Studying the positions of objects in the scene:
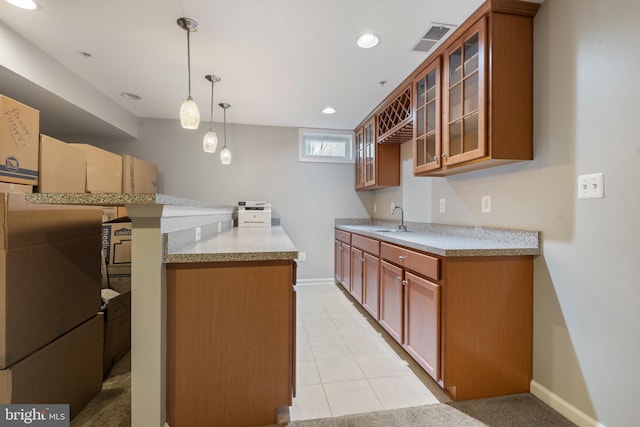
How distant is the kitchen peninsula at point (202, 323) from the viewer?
45.1 inches

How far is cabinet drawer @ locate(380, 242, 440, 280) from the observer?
5.30 feet

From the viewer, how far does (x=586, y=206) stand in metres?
1.37

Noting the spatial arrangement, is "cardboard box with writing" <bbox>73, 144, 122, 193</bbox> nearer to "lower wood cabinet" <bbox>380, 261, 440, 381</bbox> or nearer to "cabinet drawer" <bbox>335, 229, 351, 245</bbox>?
"cabinet drawer" <bbox>335, 229, 351, 245</bbox>

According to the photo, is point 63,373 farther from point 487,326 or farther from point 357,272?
point 357,272

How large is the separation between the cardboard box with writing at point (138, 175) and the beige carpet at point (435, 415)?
239 cm

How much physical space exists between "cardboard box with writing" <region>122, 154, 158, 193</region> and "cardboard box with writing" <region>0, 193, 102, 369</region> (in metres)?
1.89

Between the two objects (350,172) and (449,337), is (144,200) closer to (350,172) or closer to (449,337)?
(449,337)

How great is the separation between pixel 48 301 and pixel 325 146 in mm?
3614

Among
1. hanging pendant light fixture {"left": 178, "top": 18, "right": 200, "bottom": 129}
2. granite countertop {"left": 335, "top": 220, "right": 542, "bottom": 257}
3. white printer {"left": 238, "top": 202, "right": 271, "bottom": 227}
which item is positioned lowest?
granite countertop {"left": 335, "top": 220, "right": 542, "bottom": 257}

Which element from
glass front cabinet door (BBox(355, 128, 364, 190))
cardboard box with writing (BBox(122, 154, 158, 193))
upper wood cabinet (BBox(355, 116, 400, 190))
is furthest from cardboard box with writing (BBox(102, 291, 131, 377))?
glass front cabinet door (BBox(355, 128, 364, 190))

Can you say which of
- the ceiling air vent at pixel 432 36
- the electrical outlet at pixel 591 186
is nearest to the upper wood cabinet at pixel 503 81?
the ceiling air vent at pixel 432 36

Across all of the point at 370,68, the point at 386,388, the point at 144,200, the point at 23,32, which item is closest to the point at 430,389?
the point at 386,388

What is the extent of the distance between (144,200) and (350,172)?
350 centimetres

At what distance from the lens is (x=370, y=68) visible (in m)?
2.47
